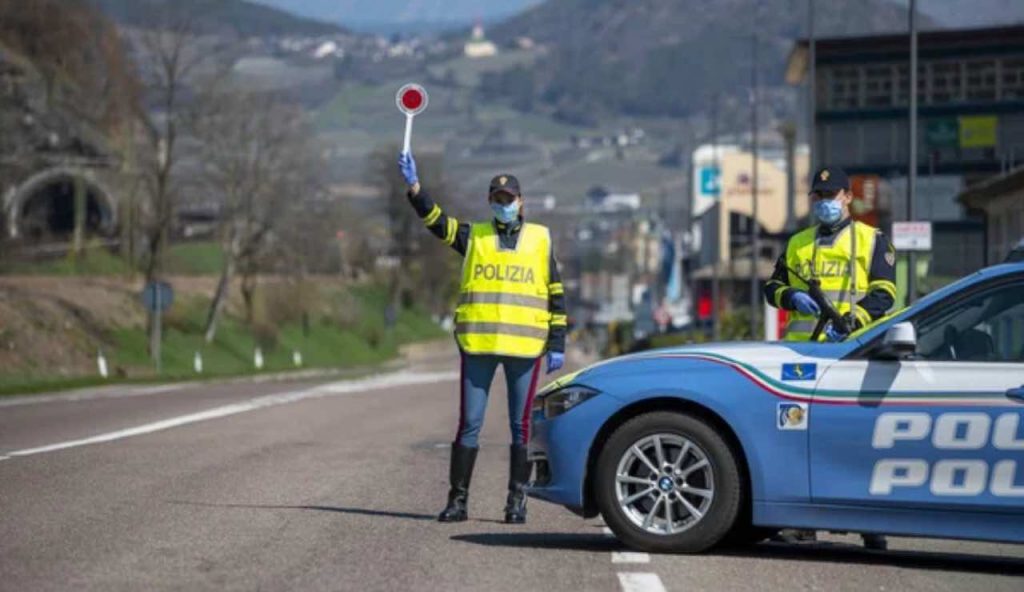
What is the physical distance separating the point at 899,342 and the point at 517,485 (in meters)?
2.77

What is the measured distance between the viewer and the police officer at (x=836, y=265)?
13039mm

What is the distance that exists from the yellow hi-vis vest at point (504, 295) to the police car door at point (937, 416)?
7.09ft

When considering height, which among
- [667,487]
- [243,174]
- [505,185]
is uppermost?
[243,174]

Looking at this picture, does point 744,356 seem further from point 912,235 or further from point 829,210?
point 912,235

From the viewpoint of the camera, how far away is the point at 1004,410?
10594mm

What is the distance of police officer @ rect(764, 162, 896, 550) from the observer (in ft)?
42.8

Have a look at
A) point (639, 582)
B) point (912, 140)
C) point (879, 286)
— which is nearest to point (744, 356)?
point (639, 582)

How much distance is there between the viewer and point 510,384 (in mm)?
12469

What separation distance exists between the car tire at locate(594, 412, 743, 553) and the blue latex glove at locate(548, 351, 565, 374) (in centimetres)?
123

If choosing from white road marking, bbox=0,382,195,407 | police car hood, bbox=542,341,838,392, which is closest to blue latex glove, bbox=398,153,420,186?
police car hood, bbox=542,341,838,392

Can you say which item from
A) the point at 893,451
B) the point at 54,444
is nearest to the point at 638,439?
the point at 893,451

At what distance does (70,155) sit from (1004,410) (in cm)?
6165

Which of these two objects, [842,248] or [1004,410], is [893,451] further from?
[842,248]

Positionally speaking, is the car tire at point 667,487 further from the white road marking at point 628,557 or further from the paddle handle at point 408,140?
the paddle handle at point 408,140
